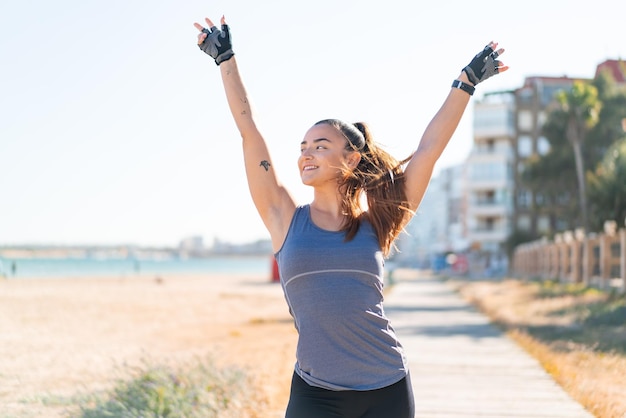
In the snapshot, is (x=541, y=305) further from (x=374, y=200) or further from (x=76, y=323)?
(x=374, y=200)

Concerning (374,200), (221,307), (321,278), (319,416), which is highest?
(374,200)

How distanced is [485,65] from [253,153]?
3.17ft

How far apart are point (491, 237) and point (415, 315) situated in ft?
188

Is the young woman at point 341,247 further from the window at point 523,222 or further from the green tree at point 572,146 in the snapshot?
the window at point 523,222

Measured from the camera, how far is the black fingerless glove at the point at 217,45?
331cm

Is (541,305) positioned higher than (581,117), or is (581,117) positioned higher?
(581,117)

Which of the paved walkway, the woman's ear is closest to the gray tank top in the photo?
the woman's ear

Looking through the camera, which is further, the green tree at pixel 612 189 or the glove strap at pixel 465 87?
the green tree at pixel 612 189

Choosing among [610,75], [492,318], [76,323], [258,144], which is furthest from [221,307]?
[258,144]

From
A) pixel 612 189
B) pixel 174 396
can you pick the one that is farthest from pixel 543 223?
pixel 174 396

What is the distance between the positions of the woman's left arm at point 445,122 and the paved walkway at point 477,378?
3558 mm

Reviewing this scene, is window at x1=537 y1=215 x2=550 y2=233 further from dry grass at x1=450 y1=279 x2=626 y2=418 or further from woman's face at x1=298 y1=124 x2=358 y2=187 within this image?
woman's face at x1=298 y1=124 x2=358 y2=187

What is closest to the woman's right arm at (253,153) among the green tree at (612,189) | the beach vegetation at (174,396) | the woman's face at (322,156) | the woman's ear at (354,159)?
the woman's face at (322,156)

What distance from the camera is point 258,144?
322 cm
